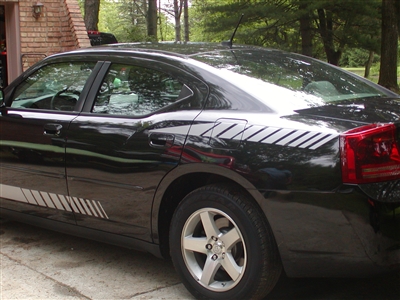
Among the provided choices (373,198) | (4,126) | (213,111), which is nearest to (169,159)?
(213,111)

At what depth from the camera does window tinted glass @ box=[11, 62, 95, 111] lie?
4.28 metres

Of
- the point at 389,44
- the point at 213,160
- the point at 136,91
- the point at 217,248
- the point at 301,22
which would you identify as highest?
the point at 301,22

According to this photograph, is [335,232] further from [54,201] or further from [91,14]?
[91,14]

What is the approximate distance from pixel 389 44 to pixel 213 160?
14003 mm

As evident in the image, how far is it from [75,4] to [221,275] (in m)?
9.73

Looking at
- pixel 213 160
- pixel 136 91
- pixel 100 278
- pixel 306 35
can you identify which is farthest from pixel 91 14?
pixel 213 160

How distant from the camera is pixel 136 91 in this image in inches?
153

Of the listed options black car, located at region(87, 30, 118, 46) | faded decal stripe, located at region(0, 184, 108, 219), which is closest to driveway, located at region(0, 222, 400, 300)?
faded decal stripe, located at region(0, 184, 108, 219)

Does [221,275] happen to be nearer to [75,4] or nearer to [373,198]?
[373,198]

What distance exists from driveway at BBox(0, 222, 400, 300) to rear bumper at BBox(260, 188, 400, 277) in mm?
593

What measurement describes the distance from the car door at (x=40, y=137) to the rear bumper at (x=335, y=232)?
5.81 feet

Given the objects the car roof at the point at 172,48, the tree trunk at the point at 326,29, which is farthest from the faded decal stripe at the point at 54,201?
the tree trunk at the point at 326,29

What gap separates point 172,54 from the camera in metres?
3.88

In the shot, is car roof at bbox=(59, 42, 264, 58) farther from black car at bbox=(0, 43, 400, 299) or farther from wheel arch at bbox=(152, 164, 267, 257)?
wheel arch at bbox=(152, 164, 267, 257)
